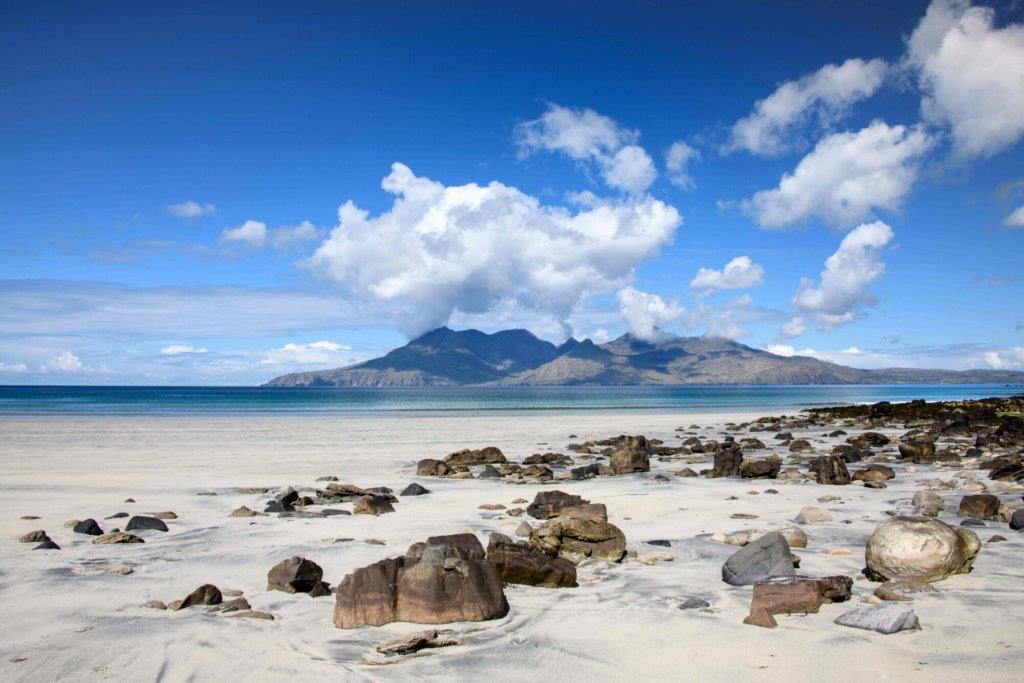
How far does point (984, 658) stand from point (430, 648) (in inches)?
185

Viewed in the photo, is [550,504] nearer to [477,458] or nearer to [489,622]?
[489,622]

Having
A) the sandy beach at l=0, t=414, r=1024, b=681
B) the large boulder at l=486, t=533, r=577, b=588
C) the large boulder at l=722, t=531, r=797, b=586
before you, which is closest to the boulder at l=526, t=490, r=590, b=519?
the sandy beach at l=0, t=414, r=1024, b=681

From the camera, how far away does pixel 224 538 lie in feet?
34.6

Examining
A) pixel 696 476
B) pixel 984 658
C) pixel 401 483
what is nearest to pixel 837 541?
pixel 984 658

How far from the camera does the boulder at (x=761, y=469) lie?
18281mm

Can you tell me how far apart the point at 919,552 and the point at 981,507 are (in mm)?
5310

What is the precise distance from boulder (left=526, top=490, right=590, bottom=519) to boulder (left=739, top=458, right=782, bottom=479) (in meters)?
7.64

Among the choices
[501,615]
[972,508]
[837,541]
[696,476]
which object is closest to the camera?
[501,615]

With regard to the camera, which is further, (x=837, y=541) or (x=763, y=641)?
(x=837, y=541)

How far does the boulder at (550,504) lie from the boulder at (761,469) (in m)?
7.64

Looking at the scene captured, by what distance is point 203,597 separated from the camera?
7.23m

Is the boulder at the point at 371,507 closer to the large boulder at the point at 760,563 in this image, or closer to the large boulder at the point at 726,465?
the large boulder at the point at 760,563

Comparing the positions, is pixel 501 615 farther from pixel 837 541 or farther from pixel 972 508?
pixel 972 508

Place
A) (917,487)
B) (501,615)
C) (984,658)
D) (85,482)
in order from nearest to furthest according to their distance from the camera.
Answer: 1. (984,658)
2. (501,615)
3. (917,487)
4. (85,482)
